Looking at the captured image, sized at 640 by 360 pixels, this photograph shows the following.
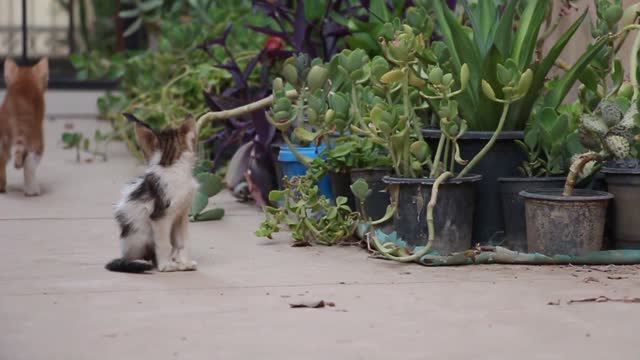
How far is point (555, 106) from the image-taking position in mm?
4516

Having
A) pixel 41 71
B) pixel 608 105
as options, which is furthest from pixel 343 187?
pixel 41 71

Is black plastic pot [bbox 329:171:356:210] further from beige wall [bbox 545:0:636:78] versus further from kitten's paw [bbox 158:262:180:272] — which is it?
A: beige wall [bbox 545:0:636:78]

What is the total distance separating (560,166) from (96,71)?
510 centimetres

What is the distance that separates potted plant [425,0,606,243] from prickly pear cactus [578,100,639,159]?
0.23 metres

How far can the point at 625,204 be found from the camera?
13.8ft

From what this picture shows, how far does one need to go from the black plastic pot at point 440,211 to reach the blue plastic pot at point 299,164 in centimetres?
73

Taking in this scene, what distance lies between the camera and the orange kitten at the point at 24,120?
233 inches

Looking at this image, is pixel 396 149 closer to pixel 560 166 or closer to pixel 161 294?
pixel 560 166

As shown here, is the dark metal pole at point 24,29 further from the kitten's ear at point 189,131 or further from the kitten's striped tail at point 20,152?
the kitten's ear at point 189,131

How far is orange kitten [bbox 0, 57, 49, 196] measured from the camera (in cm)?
591

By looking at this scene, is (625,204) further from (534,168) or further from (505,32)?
(505,32)

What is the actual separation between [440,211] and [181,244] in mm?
890

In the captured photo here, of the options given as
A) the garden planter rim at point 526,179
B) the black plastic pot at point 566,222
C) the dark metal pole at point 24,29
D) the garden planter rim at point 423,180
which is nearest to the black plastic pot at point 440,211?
the garden planter rim at point 423,180

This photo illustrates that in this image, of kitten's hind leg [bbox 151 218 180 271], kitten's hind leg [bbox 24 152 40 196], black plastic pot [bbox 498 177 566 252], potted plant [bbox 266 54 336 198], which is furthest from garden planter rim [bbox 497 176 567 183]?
kitten's hind leg [bbox 24 152 40 196]
